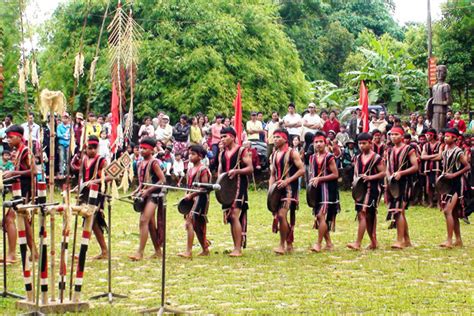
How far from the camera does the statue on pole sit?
2000 cm

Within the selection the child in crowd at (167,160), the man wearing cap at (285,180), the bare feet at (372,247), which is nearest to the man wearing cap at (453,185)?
the bare feet at (372,247)

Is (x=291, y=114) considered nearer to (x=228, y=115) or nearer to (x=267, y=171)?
(x=267, y=171)

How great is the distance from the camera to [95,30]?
26.8 m

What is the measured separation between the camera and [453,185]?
13.1 meters

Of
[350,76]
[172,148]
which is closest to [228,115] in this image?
[172,148]

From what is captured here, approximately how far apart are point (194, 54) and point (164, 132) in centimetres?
459

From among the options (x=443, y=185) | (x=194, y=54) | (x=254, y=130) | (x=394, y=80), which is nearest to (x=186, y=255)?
(x=443, y=185)

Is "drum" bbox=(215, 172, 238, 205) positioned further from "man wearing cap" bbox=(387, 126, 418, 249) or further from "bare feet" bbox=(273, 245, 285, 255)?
"man wearing cap" bbox=(387, 126, 418, 249)

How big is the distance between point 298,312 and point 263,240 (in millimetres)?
5948

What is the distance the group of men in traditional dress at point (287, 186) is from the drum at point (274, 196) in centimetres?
3

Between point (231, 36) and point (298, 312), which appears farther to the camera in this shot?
point (231, 36)

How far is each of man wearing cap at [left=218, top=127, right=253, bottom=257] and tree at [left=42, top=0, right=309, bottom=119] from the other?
497 inches

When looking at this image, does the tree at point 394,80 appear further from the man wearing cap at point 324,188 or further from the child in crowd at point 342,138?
the man wearing cap at point 324,188

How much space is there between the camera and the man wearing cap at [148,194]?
39.4ft
